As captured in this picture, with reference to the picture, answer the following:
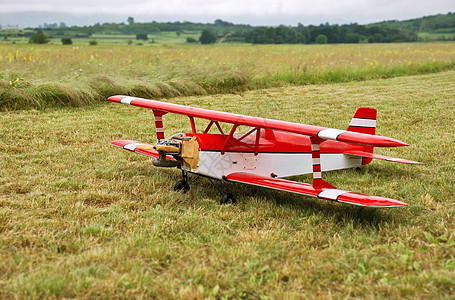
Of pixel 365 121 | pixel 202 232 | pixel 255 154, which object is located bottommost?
pixel 202 232

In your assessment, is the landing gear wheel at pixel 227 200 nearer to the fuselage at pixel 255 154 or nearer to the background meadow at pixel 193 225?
the background meadow at pixel 193 225

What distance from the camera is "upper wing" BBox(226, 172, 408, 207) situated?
13.0 ft

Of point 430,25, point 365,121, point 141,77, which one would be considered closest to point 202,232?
point 365,121

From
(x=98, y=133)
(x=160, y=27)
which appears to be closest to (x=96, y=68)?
(x=98, y=133)

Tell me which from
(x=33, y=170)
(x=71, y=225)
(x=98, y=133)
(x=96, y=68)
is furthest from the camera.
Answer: (x=96, y=68)

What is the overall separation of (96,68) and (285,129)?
9717 millimetres

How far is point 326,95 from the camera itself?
12711 millimetres

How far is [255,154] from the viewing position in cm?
523

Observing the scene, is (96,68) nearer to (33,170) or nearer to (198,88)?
(198,88)

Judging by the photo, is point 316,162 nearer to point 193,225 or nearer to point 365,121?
point 193,225

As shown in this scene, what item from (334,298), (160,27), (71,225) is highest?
(160,27)

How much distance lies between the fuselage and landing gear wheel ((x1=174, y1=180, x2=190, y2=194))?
348mm

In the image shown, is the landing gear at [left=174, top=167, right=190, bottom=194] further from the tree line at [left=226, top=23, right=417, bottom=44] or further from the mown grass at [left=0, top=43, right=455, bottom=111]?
the tree line at [left=226, top=23, right=417, bottom=44]

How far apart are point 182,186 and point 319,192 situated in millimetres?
1815
